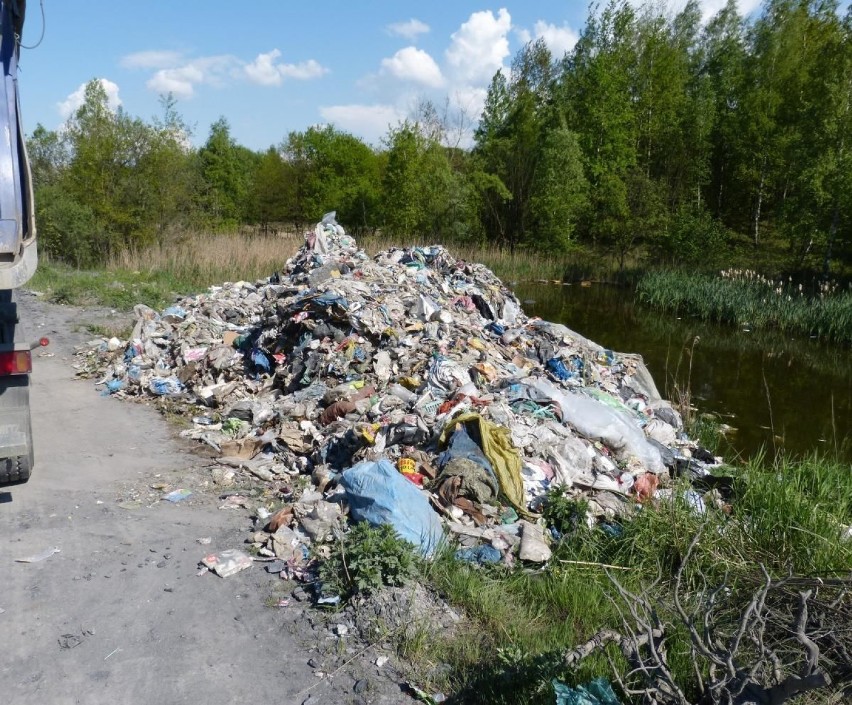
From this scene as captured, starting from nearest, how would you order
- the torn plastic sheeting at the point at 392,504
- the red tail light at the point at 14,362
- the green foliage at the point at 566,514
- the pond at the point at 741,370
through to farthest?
1. the torn plastic sheeting at the point at 392,504
2. the red tail light at the point at 14,362
3. the green foliage at the point at 566,514
4. the pond at the point at 741,370

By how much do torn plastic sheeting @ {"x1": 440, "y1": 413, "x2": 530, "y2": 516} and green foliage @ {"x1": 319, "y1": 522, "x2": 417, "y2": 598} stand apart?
1288mm

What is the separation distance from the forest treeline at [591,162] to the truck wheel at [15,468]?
13.1m

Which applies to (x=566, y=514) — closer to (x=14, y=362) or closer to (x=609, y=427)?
(x=609, y=427)

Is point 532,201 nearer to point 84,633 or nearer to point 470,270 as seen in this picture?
point 470,270

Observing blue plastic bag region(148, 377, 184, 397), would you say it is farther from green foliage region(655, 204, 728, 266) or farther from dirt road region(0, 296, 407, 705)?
green foliage region(655, 204, 728, 266)

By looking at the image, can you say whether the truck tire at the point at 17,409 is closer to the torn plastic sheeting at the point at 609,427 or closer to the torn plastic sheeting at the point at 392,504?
the torn plastic sheeting at the point at 392,504

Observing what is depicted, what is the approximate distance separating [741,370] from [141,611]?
11747 millimetres

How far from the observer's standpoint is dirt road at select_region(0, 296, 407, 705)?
3.10m

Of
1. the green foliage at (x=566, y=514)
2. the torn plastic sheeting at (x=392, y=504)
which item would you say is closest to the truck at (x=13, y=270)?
the torn plastic sheeting at (x=392, y=504)

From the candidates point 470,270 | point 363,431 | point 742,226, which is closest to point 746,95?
point 742,226

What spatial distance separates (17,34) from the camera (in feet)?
16.7

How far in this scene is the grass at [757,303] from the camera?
14.9 metres

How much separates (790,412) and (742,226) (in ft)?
75.8

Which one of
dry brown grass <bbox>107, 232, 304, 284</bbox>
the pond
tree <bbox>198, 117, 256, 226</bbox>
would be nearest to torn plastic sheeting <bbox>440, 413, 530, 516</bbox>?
the pond
